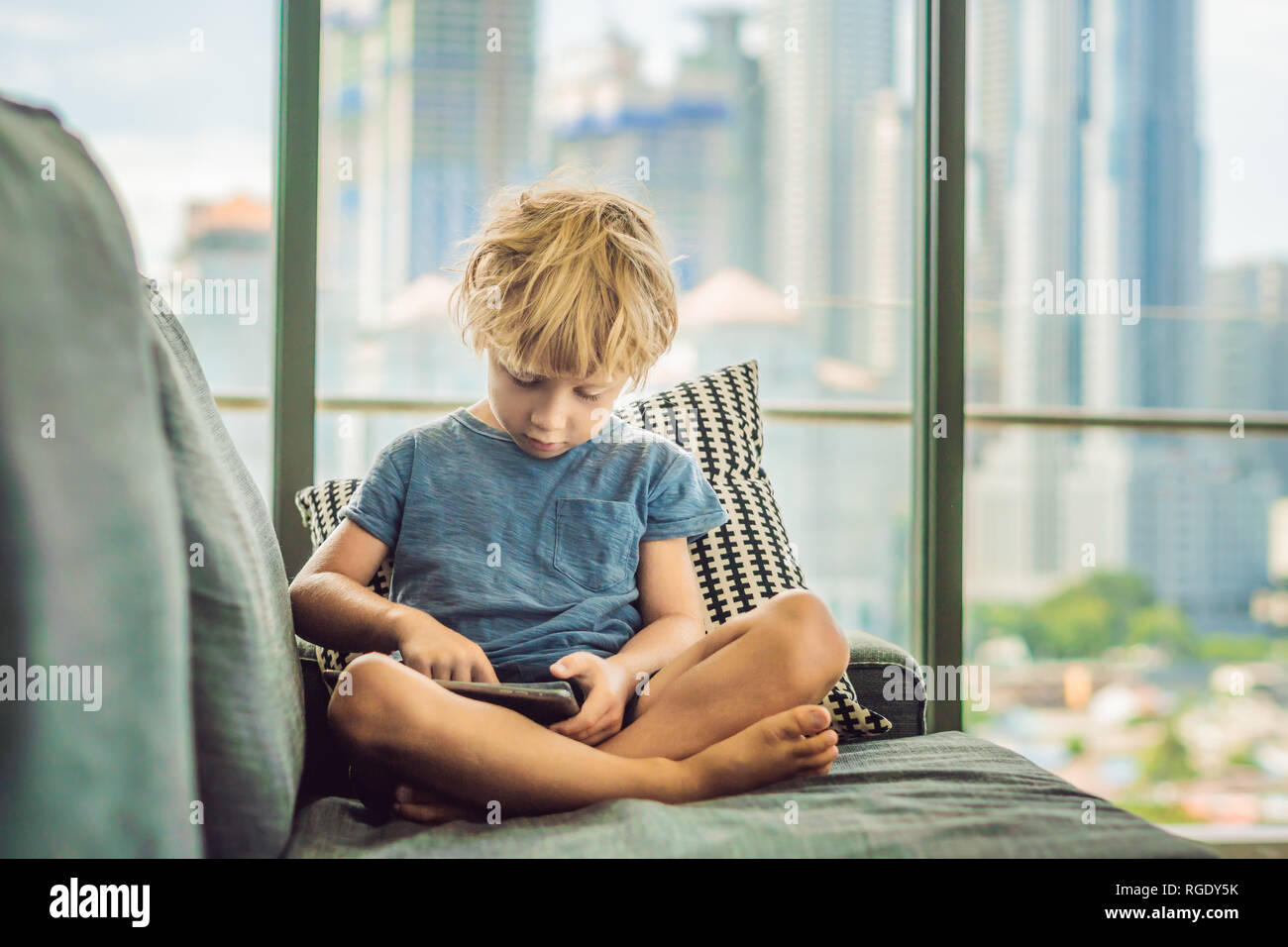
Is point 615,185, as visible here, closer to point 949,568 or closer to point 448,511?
point 448,511

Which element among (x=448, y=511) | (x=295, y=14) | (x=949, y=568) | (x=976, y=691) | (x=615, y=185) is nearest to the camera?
(x=448, y=511)

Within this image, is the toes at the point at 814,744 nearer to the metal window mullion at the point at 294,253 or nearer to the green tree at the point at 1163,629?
the metal window mullion at the point at 294,253

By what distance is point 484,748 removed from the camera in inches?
34.1

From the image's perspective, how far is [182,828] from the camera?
585mm

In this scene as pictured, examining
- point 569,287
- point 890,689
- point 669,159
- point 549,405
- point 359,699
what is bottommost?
point 890,689

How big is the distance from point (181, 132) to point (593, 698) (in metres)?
1.83

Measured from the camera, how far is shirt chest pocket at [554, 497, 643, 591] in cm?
124

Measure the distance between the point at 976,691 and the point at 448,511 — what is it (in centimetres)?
153

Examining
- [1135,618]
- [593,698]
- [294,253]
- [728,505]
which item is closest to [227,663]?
[593,698]

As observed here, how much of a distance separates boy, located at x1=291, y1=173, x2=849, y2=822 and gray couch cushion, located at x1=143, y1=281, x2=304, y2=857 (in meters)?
0.12

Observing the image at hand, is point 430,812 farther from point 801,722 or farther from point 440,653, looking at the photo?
point 801,722

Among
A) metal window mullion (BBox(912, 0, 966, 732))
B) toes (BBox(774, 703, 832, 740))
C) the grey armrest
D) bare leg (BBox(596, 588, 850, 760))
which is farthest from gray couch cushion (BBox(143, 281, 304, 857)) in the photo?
metal window mullion (BBox(912, 0, 966, 732))

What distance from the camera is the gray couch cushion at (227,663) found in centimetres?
74
